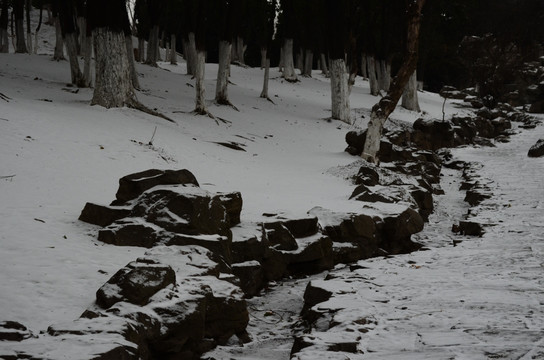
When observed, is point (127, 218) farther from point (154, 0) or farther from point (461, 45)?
point (461, 45)

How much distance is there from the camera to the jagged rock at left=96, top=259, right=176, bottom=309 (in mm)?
4867

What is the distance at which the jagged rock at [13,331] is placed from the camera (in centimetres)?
409

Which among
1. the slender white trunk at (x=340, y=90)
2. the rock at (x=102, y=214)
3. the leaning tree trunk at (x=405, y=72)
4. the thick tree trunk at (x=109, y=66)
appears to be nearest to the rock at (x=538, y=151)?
the slender white trunk at (x=340, y=90)

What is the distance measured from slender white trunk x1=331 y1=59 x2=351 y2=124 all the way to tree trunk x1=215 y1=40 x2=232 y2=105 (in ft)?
13.2

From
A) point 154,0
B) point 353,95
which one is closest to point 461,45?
point 353,95

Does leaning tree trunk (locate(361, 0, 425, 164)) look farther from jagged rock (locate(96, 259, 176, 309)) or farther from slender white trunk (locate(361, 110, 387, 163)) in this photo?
jagged rock (locate(96, 259, 176, 309))

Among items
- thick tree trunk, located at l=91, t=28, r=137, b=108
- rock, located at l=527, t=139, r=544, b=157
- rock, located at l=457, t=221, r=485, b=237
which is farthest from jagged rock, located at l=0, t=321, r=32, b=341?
rock, located at l=527, t=139, r=544, b=157

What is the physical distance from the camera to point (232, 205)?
788 centimetres

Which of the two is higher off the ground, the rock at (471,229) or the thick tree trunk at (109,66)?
the thick tree trunk at (109,66)

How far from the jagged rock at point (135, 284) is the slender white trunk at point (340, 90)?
55.2ft

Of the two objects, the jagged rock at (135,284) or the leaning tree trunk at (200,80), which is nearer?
the jagged rock at (135,284)

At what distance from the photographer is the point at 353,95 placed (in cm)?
3180

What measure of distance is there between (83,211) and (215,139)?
9.01 m

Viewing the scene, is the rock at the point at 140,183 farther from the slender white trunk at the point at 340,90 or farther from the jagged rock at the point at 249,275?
the slender white trunk at the point at 340,90
